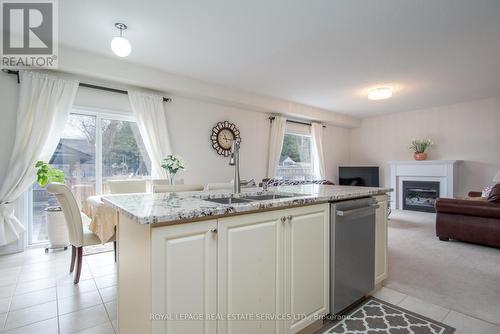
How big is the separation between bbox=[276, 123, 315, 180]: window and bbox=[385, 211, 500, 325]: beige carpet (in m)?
2.68

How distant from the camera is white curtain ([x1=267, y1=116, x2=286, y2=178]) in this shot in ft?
18.2

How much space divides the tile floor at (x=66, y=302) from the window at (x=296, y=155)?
Result: 4.02 meters

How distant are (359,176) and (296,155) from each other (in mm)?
1985

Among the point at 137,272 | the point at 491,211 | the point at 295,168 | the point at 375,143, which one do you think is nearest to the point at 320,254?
the point at 137,272

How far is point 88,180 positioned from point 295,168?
4.42m

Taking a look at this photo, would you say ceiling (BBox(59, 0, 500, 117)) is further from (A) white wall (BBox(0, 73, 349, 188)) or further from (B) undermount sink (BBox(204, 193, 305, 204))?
(B) undermount sink (BBox(204, 193, 305, 204))

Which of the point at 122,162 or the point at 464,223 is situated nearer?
the point at 464,223

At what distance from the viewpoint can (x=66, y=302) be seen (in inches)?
79.3

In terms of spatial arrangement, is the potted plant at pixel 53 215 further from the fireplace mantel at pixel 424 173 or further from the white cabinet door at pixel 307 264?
the fireplace mantel at pixel 424 173

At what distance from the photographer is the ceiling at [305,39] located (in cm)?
229

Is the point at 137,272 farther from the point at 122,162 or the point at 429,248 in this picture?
the point at 429,248

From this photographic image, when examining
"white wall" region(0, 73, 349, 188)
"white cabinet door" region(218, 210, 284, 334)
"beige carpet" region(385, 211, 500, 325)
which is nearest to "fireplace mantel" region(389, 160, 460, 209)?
"beige carpet" region(385, 211, 500, 325)

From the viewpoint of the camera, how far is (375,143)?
7.15 meters

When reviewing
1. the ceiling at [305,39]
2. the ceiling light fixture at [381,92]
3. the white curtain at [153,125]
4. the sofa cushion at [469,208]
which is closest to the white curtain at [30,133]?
the ceiling at [305,39]
